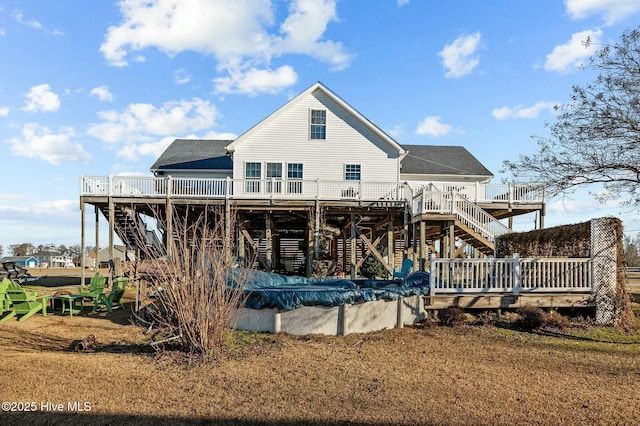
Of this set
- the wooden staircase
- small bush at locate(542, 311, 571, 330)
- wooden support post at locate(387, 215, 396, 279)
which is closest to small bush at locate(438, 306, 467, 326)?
small bush at locate(542, 311, 571, 330)

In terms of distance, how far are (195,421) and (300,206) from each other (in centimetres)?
1560

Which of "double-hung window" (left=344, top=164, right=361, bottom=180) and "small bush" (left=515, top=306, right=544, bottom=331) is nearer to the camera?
"small bush" (left=515, top=306, right=544, bottom=331)

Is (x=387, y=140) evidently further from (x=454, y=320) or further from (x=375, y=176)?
(x=454, y=320)

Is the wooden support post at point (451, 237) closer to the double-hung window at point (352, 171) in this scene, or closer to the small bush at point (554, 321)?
the small bush at point (554, 321)

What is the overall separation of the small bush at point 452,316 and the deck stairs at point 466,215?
6139 mm

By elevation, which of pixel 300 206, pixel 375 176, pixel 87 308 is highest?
pixel 375 176

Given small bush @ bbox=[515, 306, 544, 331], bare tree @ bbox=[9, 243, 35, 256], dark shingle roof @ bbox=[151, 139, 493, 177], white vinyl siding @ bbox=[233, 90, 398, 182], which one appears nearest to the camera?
small bush @ bbox=[515, 306, 544, 331]

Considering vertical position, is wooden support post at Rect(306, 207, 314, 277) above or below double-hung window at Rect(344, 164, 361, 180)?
below

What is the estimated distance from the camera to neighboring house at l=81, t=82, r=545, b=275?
18.5 meters

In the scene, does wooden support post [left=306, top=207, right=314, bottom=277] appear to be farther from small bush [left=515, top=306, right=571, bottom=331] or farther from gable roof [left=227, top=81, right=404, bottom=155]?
small bush [left=515, top=306, right=571, bottom=331]

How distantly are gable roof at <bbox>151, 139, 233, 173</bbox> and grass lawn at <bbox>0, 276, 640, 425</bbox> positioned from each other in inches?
648

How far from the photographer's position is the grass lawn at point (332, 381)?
5.00m

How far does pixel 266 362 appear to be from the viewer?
23.2 feet

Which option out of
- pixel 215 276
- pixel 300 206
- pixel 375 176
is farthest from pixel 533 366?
pixel 375 176
